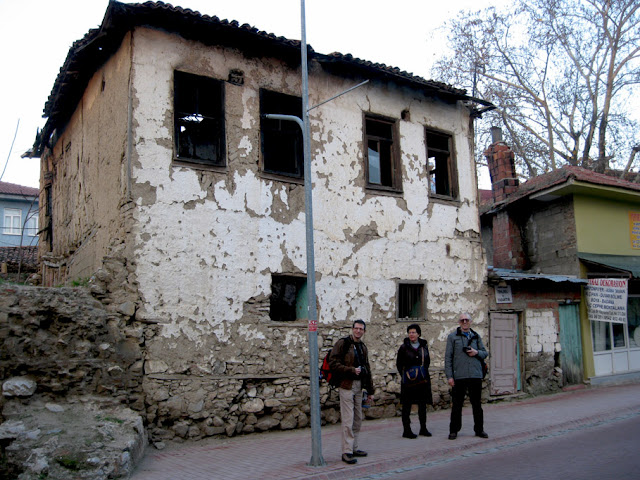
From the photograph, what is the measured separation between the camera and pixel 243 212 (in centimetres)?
1044

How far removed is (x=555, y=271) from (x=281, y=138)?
9.72 metres

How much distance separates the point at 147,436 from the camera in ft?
28.8

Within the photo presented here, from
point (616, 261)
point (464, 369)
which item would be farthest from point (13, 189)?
point (464, 369)

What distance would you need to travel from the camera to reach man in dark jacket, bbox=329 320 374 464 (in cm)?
765

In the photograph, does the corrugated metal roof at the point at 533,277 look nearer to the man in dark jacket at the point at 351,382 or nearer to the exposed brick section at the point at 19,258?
the man in dark jacket at the point at 351,382

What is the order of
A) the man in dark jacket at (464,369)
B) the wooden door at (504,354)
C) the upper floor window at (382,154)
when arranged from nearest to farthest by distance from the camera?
the man in dark jacket at (464,369) → the upper floor window at (382,154) → the wooden door at (504,354)

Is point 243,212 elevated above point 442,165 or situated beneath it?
situated beneath

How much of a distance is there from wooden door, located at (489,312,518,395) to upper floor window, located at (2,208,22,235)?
1265 inches

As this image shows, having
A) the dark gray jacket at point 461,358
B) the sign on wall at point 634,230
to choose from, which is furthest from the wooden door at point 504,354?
the sign on wall at point 634,230

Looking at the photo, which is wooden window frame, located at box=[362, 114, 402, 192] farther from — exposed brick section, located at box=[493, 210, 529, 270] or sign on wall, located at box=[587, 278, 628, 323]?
sign on wall, located at box=[587, 278, 628, 323]

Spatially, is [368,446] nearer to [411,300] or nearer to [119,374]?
[119,374]

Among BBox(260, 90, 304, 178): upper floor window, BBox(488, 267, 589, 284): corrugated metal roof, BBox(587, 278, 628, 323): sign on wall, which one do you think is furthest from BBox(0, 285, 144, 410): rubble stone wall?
BBox(587, 278, 628, 323): sign on wall

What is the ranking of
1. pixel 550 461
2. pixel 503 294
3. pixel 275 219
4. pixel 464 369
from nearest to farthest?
1. pixel 550 461
2. pixel 464 369
3. pixel 275 219
4. pixel 503 294

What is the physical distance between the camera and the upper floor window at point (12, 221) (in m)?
36.4
